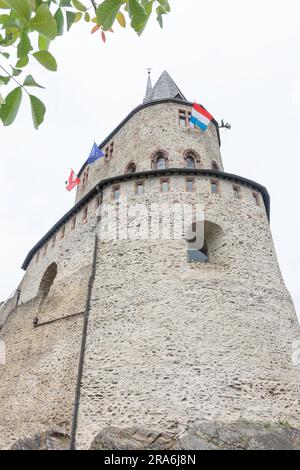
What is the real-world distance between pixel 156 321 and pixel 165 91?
1576 centimetres

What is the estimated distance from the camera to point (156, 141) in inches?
726

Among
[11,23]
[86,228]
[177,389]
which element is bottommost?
[11,23]

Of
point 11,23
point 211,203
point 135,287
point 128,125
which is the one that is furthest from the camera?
point 128,125

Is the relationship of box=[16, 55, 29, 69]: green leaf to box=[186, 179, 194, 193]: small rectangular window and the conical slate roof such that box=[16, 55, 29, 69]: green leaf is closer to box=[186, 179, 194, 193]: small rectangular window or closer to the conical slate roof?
box=[186, 179, 194, 193]: small rectangular window

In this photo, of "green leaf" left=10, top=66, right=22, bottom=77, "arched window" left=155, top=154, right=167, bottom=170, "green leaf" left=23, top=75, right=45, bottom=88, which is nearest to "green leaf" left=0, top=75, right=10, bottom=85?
"green leaf" left=10, top=66, right=22, bottom=77

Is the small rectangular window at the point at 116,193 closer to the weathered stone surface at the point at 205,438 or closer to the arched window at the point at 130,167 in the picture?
the arched window at the point at 130,167

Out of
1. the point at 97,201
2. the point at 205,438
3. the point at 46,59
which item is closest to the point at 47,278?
the point at 97,201

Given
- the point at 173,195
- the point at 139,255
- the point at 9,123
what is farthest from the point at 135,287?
the point at 9,123

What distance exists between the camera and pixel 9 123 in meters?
1.97

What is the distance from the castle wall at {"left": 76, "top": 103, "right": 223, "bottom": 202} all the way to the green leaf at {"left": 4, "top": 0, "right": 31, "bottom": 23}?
1569cm

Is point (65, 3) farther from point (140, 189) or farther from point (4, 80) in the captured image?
point (140, 189)

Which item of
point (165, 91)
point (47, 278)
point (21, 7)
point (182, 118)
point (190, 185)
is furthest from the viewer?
point (165, 91)

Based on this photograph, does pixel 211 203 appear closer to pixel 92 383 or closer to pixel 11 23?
pixel 92 383
